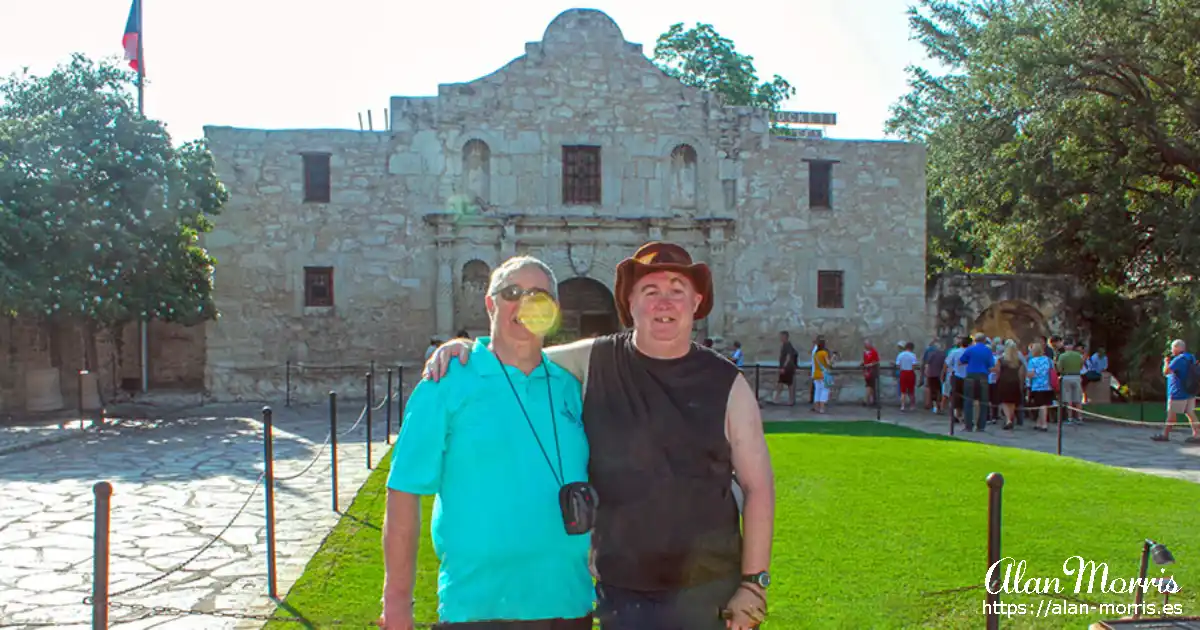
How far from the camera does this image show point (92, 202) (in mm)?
14836

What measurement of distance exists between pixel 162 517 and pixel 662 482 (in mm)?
6393

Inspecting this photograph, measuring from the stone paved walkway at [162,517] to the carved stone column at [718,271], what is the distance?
27.9ft

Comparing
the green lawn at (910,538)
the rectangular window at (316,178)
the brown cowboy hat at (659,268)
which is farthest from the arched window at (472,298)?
the brown cowboy hat at (659,268)

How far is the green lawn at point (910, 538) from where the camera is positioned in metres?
5.30

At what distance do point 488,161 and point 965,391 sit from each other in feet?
33.7

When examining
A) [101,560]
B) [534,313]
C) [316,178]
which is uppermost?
[316,178]

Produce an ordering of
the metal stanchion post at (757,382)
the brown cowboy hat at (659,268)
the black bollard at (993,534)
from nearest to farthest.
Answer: the brown cowboy hat at (659,268)
the black bollard at (993,534)
the metal stanchion post at (757,382)

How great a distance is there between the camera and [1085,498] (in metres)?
8.35

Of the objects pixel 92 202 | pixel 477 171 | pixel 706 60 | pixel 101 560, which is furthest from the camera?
pixel 706 60

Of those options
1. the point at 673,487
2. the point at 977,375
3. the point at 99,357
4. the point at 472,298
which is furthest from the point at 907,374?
the point at 99,357

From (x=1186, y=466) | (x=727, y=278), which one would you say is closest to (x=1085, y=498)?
(x=1186, y=466)

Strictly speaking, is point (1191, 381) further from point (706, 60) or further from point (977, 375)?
point (706, 60)

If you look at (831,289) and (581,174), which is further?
(831,289)

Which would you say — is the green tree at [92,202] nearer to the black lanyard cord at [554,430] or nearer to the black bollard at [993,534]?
the black lanyard cord at [554,430]
